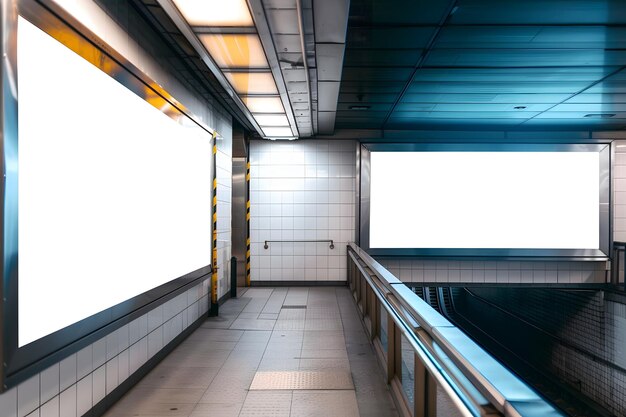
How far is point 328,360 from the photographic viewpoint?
12.8ft

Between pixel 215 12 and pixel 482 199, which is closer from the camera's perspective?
pixel 215 12

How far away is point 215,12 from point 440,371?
99.3 inches

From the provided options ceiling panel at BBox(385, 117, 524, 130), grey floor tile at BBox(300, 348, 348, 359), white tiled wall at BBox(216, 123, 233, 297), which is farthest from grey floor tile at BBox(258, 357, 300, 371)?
ceiling panel at BBox(385, 117, 524, 130)

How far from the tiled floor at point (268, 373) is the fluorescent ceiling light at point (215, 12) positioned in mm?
2533

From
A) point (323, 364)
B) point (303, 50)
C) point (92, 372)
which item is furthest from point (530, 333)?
point (92, 372)

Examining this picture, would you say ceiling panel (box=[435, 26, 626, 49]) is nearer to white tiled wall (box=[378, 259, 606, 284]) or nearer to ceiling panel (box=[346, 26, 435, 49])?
ceiling panel (box=[346, 26, 435, 49])

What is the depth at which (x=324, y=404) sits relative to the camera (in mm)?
2992

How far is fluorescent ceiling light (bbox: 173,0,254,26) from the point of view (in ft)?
9.35

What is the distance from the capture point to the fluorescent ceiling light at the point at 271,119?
611 centimetres

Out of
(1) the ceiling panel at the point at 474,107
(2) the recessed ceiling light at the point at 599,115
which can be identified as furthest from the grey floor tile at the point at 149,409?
(2) the recessed ceiling light at the point at 599,115

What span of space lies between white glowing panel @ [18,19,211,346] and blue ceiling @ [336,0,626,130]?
72.1 inches

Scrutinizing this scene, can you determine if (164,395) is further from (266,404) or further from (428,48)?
(428,48)

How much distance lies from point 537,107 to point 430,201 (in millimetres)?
2278

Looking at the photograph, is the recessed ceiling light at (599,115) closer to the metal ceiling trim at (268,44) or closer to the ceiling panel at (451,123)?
the ceiling panel at (451,123)
